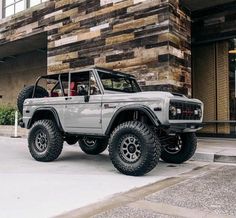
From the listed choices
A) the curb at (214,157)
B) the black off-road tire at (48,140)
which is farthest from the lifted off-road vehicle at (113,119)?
the curb at (214,157)

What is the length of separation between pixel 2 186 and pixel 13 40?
13.2 m

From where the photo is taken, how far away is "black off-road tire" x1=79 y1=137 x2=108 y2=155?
9.12 meters

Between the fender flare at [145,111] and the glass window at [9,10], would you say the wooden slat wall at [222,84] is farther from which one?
the glass window at [9,10]

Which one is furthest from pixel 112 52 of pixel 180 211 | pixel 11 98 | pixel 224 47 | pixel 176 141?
pixel 11 98

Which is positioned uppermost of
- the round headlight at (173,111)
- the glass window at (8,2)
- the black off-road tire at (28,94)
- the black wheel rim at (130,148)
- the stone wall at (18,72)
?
the glass window at (8,2)

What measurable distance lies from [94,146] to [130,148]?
2.74 metres

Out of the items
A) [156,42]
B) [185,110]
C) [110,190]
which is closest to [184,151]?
[185,110]

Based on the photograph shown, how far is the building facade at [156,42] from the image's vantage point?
1102 cm

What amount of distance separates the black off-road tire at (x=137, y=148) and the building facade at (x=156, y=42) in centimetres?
433

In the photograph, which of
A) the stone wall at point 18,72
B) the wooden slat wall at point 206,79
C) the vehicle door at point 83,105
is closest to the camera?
the vehicle door at point 83,105

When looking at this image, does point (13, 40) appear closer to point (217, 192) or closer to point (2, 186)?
point (2, 186)

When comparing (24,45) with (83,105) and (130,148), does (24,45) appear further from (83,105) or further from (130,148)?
(130,148)

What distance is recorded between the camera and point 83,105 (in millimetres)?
7484

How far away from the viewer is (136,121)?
6.62m
